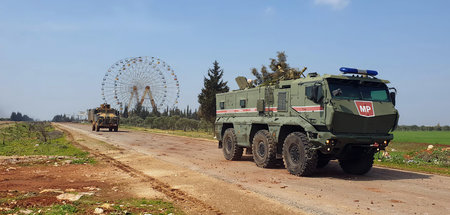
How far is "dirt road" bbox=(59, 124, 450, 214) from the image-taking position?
7672 millimetres

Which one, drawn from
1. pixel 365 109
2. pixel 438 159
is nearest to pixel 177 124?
pixel 438 159

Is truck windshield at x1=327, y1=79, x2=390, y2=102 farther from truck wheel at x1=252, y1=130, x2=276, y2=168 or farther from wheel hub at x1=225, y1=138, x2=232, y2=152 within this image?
wheel hub at x1=225, y1=138, x2=232, y2=152

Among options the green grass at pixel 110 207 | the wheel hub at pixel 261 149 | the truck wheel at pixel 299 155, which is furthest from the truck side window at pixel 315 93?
the green grass at pixel 110 207

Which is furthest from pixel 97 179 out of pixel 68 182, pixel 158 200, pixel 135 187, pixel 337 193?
pixel 337 193

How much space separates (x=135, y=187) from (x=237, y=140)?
6.82 metres

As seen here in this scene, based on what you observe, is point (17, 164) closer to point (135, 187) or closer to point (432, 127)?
point (135, 187)

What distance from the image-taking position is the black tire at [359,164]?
12445 mm

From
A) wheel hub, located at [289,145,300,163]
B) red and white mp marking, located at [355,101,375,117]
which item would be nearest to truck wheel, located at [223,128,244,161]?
wheel hub, located at [289,145,300,163]

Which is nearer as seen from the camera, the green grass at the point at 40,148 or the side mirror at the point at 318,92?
the side mirror at the point at 318,92

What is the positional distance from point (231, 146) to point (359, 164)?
5.68m

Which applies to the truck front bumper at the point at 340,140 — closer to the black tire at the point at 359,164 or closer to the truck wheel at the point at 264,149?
the black tire at the point at 359,164

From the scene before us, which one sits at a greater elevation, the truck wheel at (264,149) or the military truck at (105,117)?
the military truck at (105,117)

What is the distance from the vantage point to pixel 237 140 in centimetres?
1600

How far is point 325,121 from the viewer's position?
11.2m
